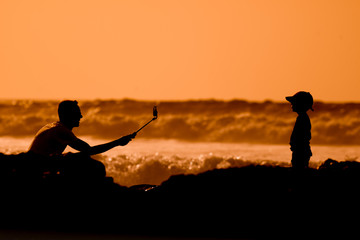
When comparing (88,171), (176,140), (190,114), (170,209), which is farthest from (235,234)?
(190,114)

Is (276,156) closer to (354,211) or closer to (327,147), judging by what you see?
(327,147)

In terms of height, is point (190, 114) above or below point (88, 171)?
above

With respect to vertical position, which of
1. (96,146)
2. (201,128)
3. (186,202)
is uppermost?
(201,128)

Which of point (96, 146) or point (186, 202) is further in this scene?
point (96, 146)

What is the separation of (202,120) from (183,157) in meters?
9.95

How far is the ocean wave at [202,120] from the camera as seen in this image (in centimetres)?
2508

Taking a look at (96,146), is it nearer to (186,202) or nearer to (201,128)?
(186,202)

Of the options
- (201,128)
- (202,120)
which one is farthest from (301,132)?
(202,120)

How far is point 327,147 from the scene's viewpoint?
2262 centimetres

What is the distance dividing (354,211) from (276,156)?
474 inches

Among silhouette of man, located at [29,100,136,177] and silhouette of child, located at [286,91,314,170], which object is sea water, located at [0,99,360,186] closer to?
silhouette of child, located at [286,91,314,170]

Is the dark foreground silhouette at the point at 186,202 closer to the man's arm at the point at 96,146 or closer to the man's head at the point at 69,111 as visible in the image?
the man's arm at the point at 96,146

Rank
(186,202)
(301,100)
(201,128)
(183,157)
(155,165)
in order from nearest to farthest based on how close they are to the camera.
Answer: (186,202), (301,100), (155,165), (183,157), (201,128)

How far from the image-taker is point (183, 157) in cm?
1772
